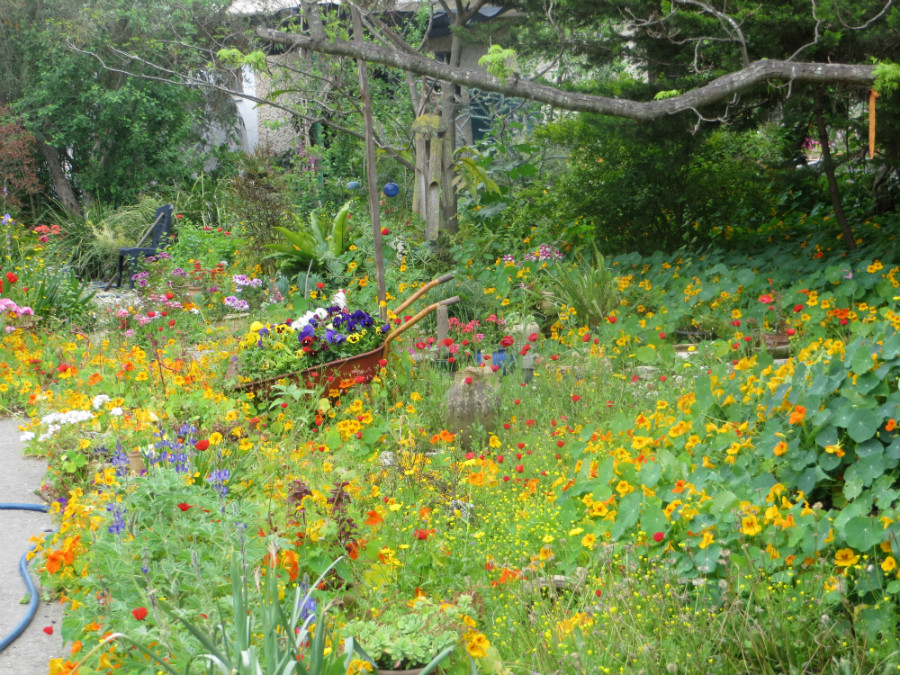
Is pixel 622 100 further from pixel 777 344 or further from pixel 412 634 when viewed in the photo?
pixel 412 634

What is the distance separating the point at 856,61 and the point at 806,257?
128 centimetres

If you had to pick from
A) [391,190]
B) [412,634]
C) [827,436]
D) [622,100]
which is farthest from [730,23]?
[412,634]

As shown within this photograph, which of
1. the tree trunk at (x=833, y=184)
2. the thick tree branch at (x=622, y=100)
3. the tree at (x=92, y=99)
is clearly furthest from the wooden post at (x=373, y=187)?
the tree at (x=92, y=99)

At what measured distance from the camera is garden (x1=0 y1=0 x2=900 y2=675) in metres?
1.95

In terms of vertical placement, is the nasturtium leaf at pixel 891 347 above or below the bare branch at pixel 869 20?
below

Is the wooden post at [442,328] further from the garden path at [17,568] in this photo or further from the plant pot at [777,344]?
the garden path at [17,568]

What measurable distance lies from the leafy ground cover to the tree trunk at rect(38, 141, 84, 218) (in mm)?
8256

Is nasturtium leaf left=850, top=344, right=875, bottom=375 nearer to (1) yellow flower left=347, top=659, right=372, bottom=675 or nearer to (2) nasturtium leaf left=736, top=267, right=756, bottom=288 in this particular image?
(1) yellow flower left=347, top=659, right=372, bottom=675

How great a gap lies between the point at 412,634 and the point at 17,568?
155 centimetres

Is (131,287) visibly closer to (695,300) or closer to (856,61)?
(695,300)

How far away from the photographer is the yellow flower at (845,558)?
6.36 feet

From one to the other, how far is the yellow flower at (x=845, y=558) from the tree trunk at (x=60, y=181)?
37.3 feet

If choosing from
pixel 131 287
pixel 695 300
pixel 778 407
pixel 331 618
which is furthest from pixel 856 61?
pixel 131 287

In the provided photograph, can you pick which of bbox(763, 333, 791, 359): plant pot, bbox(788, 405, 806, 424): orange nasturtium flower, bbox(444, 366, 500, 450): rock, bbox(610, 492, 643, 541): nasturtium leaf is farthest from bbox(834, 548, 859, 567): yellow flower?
bbox(763, 333, 791, 359): plant pot
